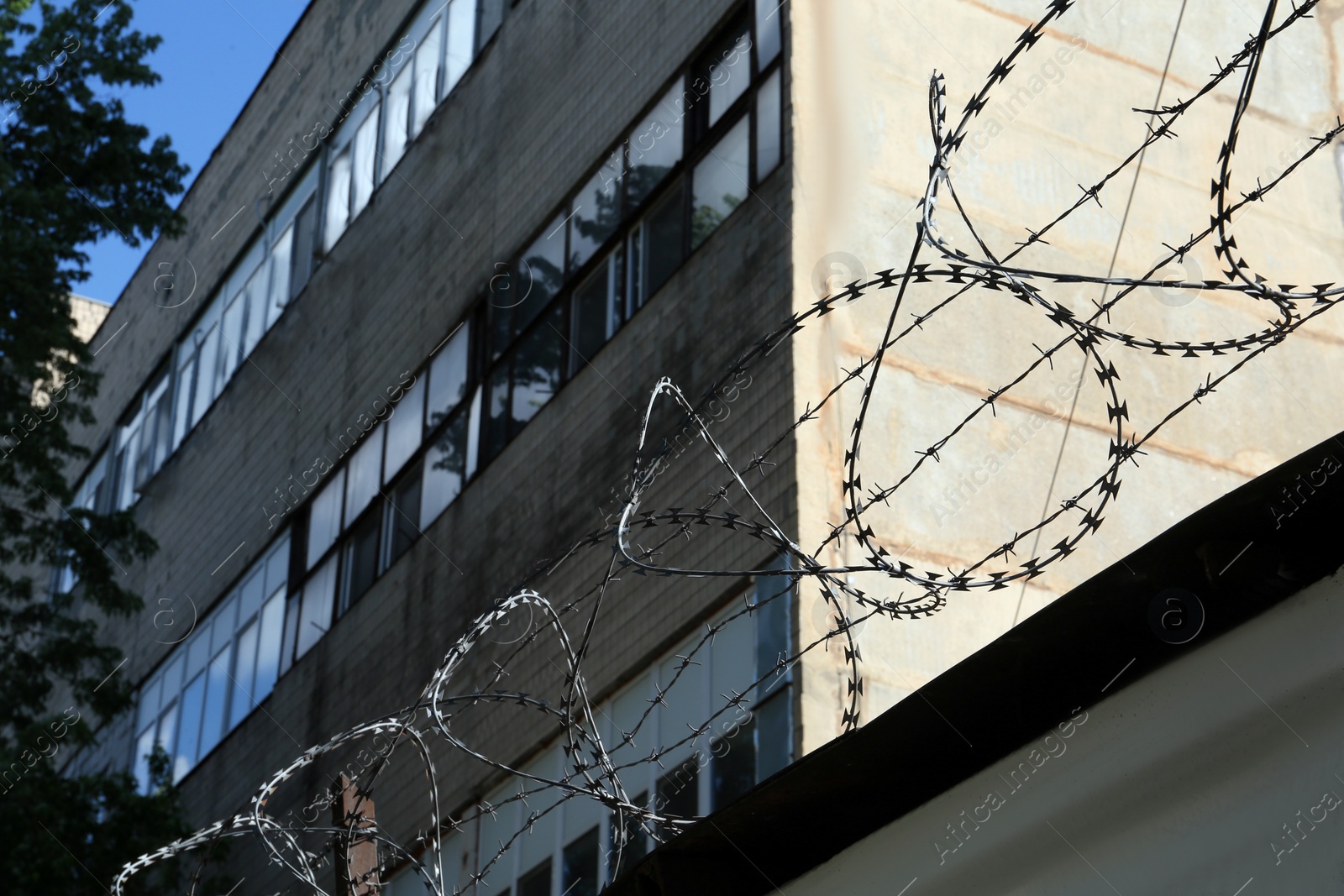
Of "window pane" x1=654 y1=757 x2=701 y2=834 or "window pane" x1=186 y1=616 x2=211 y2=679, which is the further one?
"window pane" x1=186 y1=616 x2=211 y2=679

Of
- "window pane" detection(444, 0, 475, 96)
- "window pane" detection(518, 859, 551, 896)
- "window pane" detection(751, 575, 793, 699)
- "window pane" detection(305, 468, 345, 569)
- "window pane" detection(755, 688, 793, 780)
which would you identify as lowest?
"window pane" detection(755, 688, 793, 780)

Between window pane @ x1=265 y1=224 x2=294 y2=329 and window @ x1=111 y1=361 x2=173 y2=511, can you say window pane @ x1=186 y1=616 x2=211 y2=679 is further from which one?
window @ x1=111 y1=361 x2=173 y2=511

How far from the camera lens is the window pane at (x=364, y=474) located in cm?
1711

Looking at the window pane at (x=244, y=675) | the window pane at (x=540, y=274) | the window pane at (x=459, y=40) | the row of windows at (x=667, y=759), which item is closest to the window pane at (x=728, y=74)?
the window pane at (x=540, y=274)

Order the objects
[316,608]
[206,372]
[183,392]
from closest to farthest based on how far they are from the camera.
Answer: [316,608] < [206,372] < [183,392]

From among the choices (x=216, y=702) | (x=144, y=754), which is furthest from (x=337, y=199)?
(x=144, y=754)

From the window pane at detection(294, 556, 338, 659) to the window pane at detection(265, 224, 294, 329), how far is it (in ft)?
15.2

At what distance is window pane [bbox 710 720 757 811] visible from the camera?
9992 mm

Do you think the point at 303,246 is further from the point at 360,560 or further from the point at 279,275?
the point at 360,560

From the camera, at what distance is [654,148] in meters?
13.6

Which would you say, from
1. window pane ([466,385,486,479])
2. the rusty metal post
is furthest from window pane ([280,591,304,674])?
the rusty metal post

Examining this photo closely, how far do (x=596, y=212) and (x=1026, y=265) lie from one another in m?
3.51

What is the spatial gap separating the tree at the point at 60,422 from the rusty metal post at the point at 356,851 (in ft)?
31.4

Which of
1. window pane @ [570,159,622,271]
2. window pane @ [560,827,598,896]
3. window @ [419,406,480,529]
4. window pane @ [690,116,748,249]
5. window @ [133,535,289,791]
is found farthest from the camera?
window @ [133,535,289,791]
